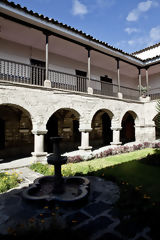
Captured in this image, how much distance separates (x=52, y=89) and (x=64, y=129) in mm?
4210

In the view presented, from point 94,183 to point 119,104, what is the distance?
25.2 ft

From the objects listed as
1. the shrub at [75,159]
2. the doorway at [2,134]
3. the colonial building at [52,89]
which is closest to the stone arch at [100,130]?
the colonial building at [52,89]

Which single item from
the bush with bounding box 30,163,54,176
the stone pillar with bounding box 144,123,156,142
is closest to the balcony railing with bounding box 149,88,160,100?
the stone pillar with bounding box 144,123,156,142

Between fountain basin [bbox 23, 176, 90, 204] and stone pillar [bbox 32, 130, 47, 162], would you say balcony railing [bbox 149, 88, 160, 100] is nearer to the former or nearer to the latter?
stone pillar [bbox 32, 130, 47, 162]

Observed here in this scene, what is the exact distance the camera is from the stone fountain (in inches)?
141

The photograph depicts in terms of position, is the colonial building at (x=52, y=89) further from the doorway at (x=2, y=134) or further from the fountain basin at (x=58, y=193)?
the fountain basin at (x=58, y=193)

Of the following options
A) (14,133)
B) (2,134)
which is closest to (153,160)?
(14,133)

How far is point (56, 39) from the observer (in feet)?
30.7

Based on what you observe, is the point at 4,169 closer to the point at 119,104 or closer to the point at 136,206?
the point at 136,206

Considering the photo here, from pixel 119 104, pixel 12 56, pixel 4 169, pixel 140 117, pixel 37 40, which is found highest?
pixel 37 40

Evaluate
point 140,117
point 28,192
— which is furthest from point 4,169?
point 140,117

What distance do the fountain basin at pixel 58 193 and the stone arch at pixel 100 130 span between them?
8908mm

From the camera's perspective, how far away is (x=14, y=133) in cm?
980

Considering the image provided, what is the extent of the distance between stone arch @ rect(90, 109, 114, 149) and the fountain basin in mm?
8908
